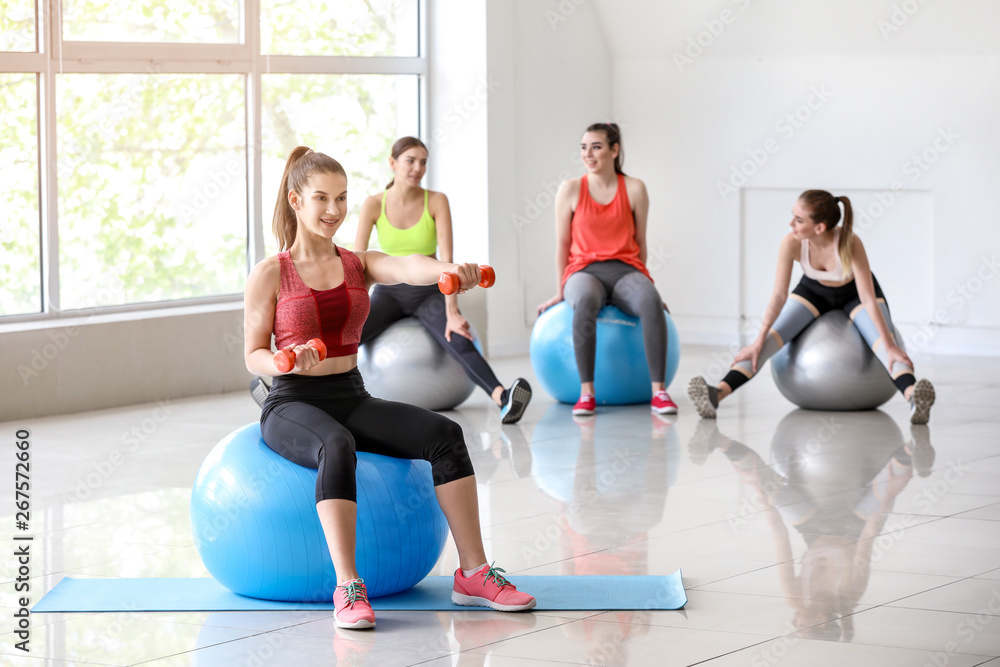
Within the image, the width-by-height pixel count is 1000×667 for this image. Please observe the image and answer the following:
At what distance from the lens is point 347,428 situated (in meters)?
3.16

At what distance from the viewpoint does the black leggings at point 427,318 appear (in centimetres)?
591

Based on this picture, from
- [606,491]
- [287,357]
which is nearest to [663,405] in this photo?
[606,491]

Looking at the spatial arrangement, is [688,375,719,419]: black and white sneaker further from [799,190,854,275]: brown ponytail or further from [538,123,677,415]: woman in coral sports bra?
[799,190,854,275]: brown ponytail

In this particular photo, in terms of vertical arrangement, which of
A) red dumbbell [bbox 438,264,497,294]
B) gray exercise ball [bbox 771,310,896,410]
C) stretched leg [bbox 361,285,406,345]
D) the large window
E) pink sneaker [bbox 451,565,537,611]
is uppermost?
the large window

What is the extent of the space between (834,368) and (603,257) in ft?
3.87

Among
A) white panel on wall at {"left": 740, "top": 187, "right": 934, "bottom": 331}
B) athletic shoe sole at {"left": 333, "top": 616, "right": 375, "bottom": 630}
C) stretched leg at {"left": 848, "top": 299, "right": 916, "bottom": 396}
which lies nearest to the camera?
athletic shoe sole at {"left": 333, "top": 616, "right": 375, "bottom": 630}

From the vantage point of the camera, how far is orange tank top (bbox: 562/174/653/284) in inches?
244

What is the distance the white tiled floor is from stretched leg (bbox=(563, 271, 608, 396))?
0.77 ft

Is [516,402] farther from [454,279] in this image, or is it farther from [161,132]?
[454,279]

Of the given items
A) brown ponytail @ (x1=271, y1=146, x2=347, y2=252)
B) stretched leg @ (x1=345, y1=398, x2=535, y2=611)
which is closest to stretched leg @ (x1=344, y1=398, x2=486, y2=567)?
stretched leg @ (x1=345, y1=398, x2=535, y2=611)

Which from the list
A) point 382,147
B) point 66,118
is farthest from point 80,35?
point 382,147

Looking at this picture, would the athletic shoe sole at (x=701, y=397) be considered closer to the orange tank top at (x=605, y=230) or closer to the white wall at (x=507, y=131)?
the orange tank top at (x=605, y=230)

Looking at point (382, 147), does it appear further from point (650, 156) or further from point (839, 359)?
point (839, 359)

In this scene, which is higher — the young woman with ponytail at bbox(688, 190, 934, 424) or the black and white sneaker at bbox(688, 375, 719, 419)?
the young woman with ponytail at bbox(688, 190, 934, 424)
